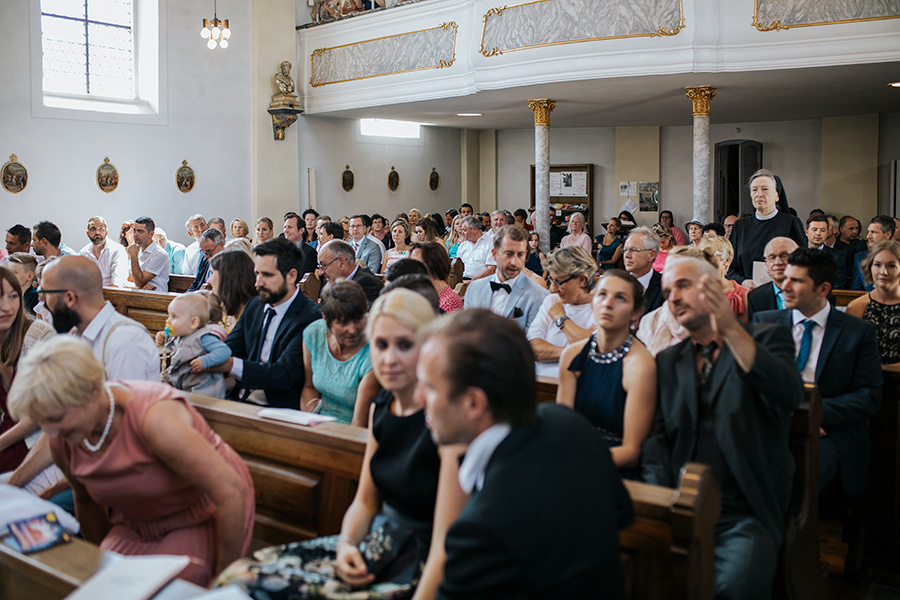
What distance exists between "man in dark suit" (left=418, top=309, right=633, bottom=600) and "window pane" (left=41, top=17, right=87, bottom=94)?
11259 millimetres

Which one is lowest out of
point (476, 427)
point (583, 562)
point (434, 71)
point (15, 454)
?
point (15, 454)

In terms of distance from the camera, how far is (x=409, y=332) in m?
2.24

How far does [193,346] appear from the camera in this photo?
3.77 m

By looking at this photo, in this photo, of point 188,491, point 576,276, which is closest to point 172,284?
point 576,276

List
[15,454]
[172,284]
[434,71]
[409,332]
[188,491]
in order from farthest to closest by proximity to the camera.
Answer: [434,71] < [172,284] < [15,454] < [188,491] < [409,332]

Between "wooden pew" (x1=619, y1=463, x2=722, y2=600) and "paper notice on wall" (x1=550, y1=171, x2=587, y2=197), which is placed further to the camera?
"paper notice on wall" (x1=550, y1=171, x2=587, y2=197)

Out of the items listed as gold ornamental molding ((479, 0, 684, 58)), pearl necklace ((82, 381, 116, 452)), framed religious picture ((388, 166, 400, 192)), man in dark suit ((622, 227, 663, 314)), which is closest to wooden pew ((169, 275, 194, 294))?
gold ornamental molding ((479, 0, 684, 58))

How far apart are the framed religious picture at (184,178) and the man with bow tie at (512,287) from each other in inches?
325

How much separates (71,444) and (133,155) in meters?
10.4

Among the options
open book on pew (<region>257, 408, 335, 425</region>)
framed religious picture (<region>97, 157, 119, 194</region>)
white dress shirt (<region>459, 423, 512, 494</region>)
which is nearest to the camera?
white dress shirt (<region>459, 423, 512, 494</region>)

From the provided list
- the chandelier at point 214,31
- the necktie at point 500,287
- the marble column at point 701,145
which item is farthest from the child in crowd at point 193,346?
the chandelier at point 214,31

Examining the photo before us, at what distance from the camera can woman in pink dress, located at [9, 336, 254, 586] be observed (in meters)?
2.15

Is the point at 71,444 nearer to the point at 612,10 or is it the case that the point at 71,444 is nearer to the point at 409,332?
the point at 409,332

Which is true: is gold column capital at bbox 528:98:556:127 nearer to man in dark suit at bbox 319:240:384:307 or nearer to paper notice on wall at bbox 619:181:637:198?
paper notice on wall at bbox 619:181:637:198
